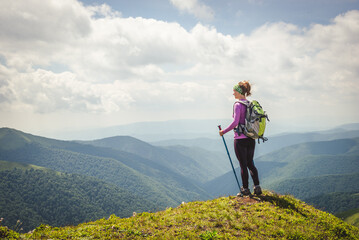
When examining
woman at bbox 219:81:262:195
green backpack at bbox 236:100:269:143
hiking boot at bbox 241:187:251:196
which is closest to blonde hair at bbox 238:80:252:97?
woman at bbox 219:81:262:195

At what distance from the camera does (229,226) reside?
7082 millimetres

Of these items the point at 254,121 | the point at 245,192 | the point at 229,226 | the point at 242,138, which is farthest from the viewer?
the point at 245,192

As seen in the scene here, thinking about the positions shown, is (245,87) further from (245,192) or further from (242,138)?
(245,192)

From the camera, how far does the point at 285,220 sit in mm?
7348

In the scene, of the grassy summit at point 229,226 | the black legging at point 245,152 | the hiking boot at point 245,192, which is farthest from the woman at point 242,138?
the grassy summit at point 229,226

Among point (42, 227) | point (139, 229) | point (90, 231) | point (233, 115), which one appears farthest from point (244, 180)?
point (42, 227)

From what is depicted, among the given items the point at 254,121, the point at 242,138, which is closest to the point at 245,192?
the point at 242,138

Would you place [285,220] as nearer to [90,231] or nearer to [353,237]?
[353,237]

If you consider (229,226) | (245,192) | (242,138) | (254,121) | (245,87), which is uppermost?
(245,87)

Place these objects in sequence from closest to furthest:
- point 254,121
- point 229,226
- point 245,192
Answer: point 229,226, point 254,121, point 245,192

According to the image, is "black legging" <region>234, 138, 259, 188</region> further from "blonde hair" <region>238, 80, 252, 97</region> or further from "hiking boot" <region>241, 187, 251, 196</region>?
"blonde hair" <region>238, 80, 252, 97</region>

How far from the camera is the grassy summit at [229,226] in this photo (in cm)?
659

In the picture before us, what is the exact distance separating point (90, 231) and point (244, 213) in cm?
544

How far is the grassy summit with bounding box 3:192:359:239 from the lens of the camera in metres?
Result: 6.59
